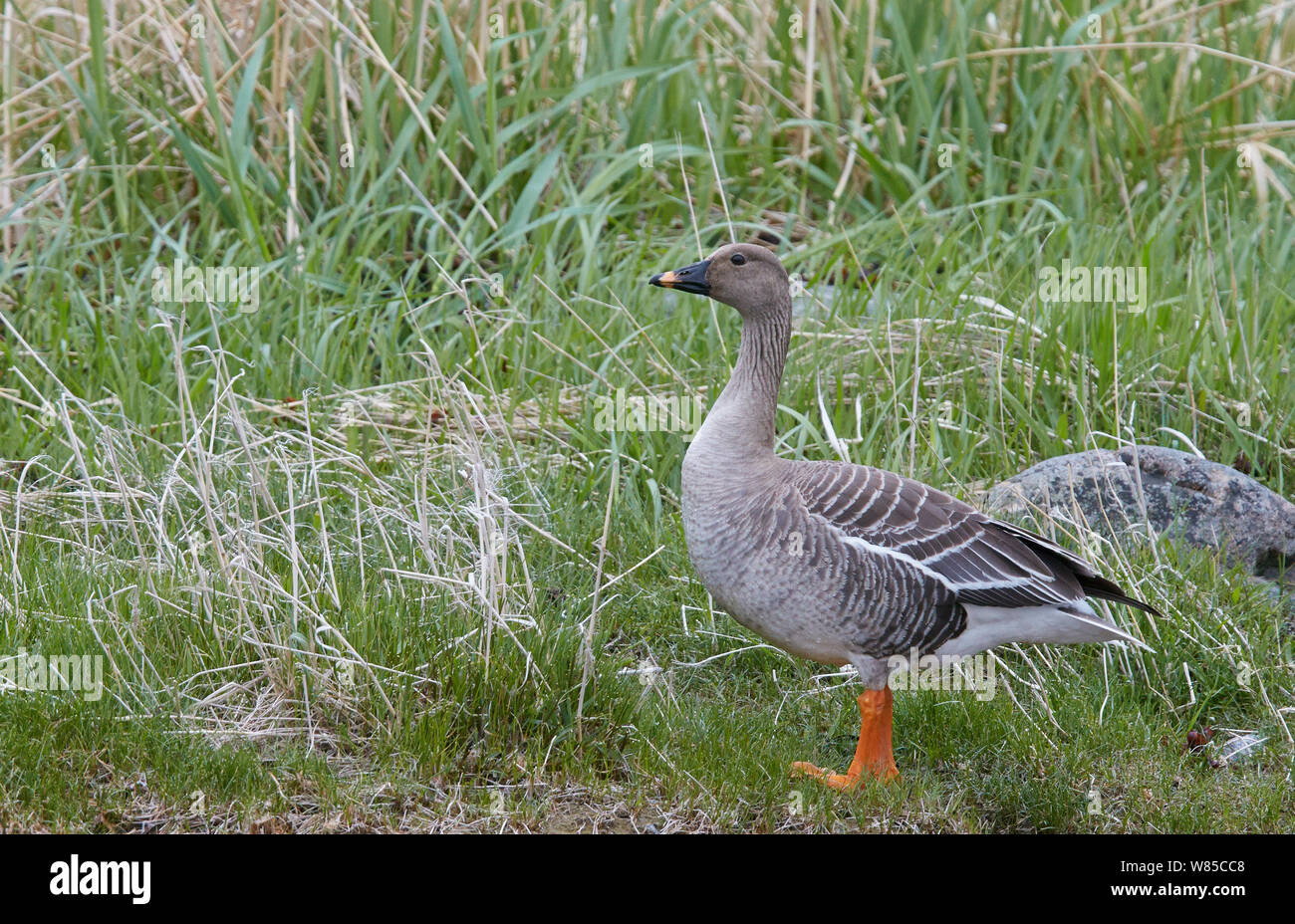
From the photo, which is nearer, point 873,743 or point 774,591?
point 774,591

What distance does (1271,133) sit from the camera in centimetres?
813

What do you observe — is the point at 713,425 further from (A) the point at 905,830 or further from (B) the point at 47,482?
(B) the point at 47,482
